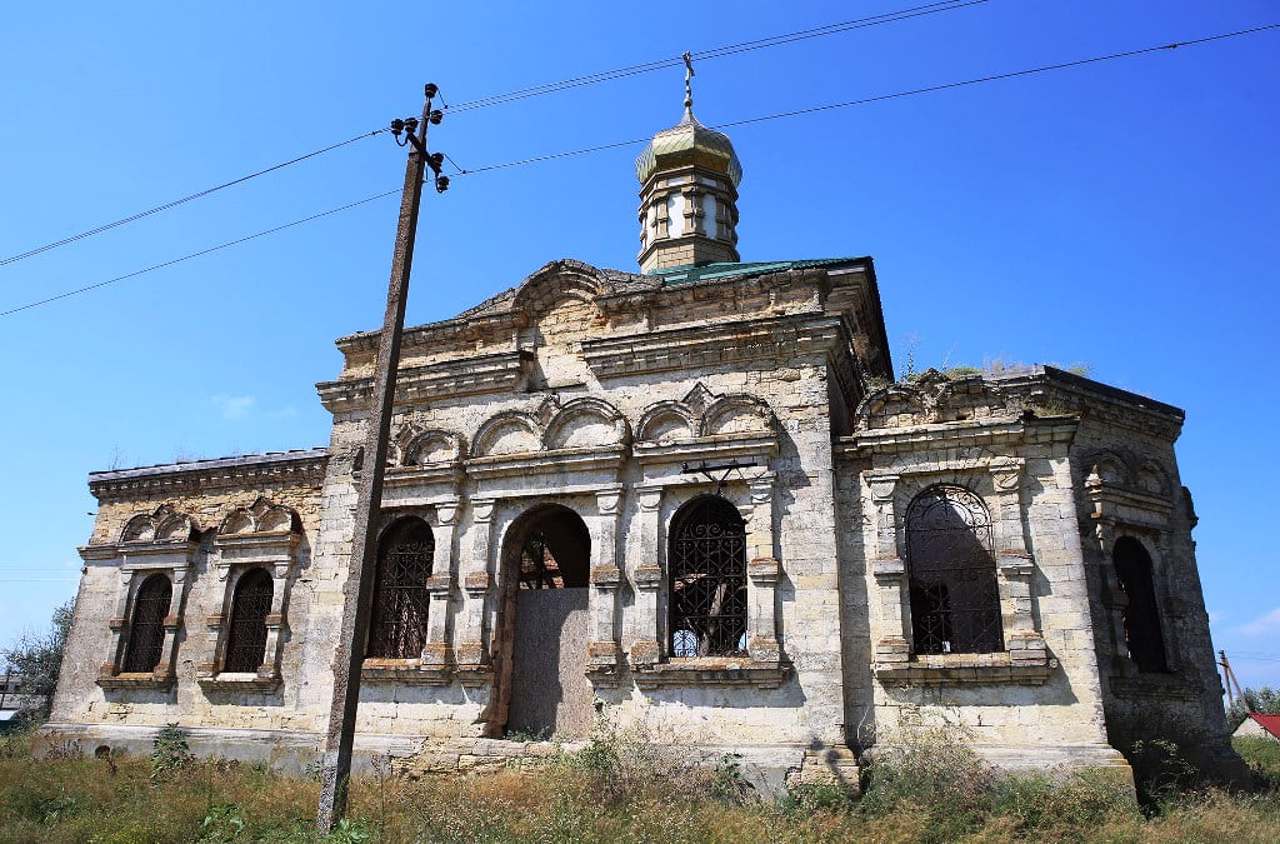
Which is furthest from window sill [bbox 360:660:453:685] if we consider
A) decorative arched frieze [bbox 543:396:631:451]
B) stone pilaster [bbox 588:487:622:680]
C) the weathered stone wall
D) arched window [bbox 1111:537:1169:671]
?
arched window [bbox 1111:537:1169:671]

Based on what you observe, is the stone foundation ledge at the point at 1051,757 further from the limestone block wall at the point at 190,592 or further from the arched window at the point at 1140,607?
the limestone block wall at the point at 190,592

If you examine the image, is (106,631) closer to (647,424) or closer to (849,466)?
(647,424)

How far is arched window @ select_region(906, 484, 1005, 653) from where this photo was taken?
10.7m

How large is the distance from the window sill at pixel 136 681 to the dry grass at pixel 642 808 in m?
3.89

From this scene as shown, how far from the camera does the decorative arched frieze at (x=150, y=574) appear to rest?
15430mm

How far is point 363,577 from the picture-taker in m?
8.87

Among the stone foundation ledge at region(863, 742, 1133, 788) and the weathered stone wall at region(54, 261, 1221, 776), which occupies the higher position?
the weathered stone wall at region(54, 261, 1221, 776)

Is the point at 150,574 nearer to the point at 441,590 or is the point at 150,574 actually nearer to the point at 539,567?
the point at 539,567

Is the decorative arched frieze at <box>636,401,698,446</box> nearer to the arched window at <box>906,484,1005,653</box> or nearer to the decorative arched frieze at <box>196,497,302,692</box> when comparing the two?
the arched window at <box>906,484,1005,653</box>

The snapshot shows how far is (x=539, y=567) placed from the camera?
15.8 metres

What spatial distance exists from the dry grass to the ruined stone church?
0.57 m

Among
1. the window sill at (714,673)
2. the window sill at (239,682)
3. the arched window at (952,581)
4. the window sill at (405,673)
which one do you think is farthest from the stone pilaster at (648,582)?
the window sill at (239,682)

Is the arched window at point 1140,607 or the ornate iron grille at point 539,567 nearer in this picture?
the arched window at point 1140,607

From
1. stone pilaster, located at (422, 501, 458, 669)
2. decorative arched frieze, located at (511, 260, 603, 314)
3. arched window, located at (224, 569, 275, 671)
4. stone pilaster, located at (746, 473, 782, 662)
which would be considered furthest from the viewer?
arched window, located at (224, 569, 275, 671)
